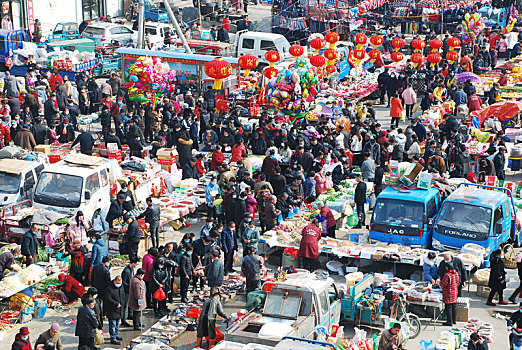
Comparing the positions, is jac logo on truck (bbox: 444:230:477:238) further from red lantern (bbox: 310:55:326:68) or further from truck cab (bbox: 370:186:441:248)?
red lantern (bbox: 310:55:326:68)

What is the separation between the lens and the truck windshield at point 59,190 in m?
22.3

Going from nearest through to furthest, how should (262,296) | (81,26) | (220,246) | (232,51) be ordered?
(262,296) → (220,246) → (232,51) → (81,26)

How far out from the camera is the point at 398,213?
70.3ft

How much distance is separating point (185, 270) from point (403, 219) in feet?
16.2

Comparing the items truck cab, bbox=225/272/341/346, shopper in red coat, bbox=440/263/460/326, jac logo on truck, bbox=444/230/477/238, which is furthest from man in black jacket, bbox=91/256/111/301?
jac logo on truck, bbox=444/230/477/238

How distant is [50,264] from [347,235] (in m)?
6.91

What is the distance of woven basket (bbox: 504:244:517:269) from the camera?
21.4 m

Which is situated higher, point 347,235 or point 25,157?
point 25,157

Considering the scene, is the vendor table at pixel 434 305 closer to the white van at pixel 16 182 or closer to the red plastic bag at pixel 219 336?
the red plastic bag at pixel 219 336

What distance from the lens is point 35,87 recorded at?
32.5 metres

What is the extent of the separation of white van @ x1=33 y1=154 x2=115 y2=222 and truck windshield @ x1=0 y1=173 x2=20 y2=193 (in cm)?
62

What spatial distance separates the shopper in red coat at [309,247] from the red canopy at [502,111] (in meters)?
11.9

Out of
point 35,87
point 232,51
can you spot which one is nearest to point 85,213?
point 35,87

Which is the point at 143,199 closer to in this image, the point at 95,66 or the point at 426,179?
the point at 426,179
